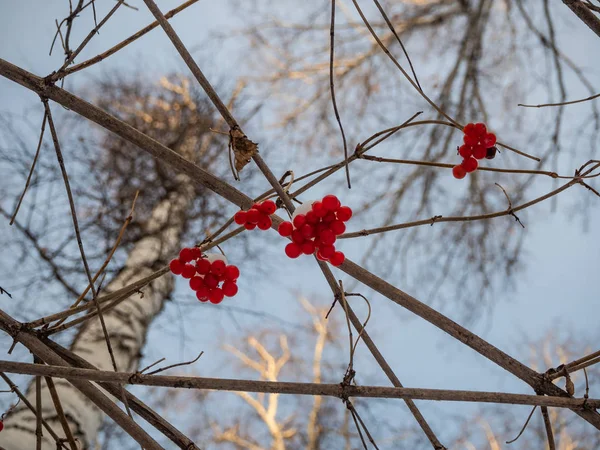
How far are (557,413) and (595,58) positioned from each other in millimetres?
3050

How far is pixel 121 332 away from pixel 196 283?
124 centimetres

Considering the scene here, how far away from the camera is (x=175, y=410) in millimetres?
4551

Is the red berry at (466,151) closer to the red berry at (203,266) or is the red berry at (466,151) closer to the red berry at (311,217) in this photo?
the red berry at (311,217)

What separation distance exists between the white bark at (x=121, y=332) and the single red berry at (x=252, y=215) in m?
0.28

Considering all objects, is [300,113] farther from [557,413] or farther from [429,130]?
[557,413]

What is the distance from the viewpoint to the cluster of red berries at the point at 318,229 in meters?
0.79

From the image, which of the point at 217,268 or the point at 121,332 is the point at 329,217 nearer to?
the point at 217,268

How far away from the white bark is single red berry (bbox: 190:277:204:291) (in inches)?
3.7

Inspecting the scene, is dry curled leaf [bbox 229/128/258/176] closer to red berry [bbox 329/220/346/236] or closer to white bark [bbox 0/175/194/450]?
red berry [bbox 329/220/346/236]

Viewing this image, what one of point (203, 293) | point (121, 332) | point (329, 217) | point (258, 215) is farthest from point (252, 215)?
point (121, 332)

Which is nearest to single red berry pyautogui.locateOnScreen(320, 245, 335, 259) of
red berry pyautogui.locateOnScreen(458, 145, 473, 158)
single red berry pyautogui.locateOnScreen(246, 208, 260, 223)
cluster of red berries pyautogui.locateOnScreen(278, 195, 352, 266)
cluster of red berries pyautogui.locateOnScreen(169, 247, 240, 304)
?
cluster of red berries pyautogui.locateOnScreen(278, 195, 352, 266)

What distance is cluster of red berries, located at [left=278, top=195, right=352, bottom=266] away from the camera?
79 cm

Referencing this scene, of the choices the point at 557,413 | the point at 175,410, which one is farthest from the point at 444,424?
the point at 175,410

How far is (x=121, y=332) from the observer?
6.69ft
